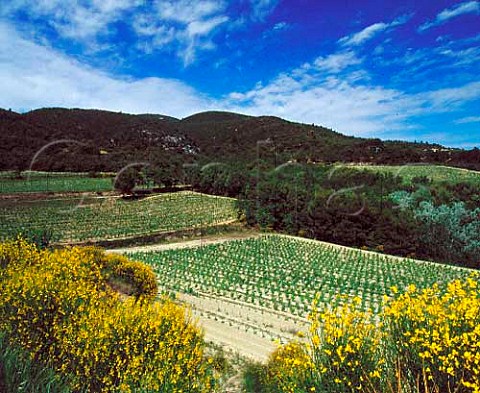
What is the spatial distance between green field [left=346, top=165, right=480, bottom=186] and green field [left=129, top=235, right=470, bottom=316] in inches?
1212

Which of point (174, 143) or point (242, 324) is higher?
point (174, 143)

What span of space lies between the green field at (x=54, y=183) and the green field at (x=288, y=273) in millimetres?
45667

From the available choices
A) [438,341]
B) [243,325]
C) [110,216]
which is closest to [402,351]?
[438,341]

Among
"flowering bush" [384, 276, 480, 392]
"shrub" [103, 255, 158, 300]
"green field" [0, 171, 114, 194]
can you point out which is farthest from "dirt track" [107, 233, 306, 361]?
"green field" [0, 171, 114, 194]

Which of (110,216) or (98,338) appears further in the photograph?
(110,216)

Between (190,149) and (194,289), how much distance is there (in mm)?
103714

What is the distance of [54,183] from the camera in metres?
77.7

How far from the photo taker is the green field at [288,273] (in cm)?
1983

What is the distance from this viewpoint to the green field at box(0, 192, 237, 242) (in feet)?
130

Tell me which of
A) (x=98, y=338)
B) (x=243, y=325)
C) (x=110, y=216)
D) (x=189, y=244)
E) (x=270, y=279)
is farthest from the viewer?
(x=110, y=216)

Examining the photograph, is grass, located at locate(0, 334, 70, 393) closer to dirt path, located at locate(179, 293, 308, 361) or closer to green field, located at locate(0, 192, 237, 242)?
dirt path, located at locate(179, 293, 308, 361)

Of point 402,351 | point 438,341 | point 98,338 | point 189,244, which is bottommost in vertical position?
point 189,244

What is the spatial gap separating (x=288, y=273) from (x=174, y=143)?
356ft

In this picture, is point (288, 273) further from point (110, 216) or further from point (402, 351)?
point (110, 216)
